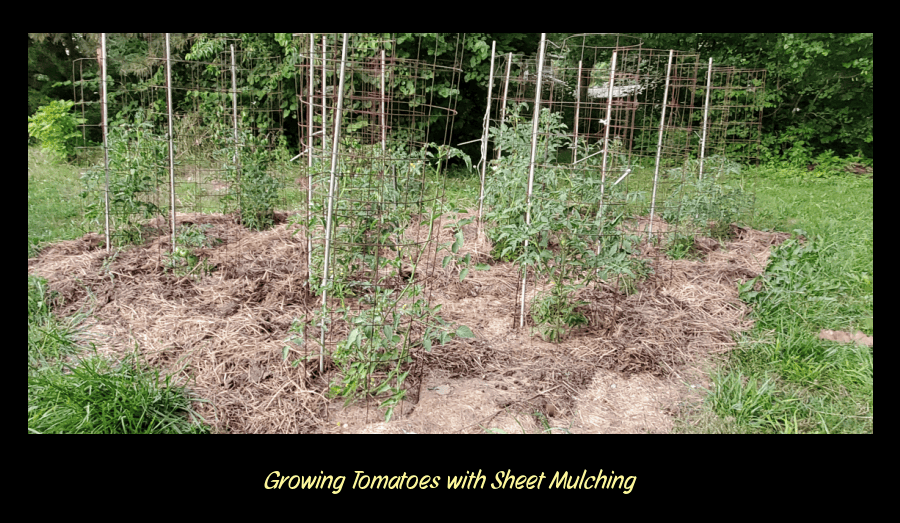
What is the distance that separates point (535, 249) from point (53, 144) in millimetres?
9710

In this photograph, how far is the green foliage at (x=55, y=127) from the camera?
966 centimetres

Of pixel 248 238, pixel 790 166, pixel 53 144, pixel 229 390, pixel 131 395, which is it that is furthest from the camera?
pixel 790 166

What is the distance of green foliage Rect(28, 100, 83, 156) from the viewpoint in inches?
380

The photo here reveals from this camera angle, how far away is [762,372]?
11.4ft

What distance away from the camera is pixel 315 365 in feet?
10.6

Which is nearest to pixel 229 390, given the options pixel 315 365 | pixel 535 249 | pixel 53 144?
pixel 315 365

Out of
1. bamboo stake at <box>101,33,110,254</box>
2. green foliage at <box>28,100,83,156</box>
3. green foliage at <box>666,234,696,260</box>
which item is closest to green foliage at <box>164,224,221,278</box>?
bamboo stake at <box>101,33,110,254</box>

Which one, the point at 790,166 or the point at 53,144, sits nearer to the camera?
the point at 53,144

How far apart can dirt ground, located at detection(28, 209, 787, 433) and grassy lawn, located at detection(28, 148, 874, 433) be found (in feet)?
0.52

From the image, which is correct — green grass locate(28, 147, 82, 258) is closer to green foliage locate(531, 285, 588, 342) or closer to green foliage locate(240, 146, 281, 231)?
green foliage locate(240, 146, 281, 231)

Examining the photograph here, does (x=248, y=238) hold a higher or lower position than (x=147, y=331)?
higher

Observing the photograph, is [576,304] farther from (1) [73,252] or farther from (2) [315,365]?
(1) [73,252]

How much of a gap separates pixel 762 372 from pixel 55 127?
11150 mm

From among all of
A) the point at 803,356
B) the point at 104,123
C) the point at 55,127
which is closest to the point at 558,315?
the point at 803,356
